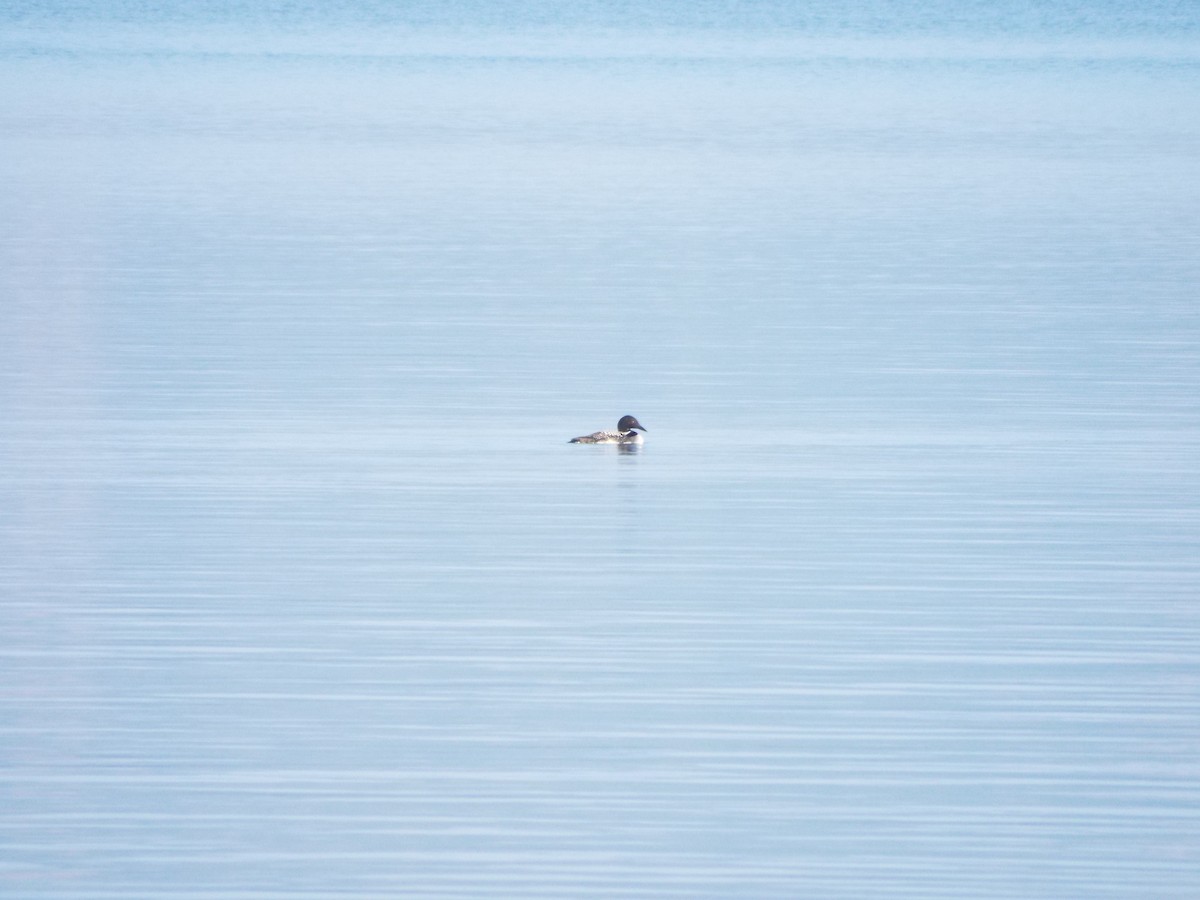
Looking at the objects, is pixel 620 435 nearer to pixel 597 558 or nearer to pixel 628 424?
pixel 628 424

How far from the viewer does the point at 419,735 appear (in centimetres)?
1143

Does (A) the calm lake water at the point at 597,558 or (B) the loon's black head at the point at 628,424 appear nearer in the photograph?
(A) the calm lake water at the point at 597,558

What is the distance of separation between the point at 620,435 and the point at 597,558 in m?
3.47

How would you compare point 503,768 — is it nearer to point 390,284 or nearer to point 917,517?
point 917,517

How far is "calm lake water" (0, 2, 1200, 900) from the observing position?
10.3 meters

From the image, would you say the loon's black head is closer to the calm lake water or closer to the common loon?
the common loon

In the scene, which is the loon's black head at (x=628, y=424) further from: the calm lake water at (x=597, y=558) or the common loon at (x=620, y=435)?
the calm lake water at (x=597, y=558)

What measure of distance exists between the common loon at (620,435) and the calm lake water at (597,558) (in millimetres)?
80

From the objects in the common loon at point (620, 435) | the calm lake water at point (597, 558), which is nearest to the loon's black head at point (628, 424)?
the common loon at point (620, 435)

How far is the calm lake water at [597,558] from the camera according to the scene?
10.3m

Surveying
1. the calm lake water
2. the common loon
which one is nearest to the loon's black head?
the common loon

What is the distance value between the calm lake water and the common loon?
0.08 metres

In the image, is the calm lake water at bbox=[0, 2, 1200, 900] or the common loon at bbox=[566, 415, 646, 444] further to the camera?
the common loon at bbox=[566, 415, 646, 444]

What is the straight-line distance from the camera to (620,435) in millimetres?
18281
